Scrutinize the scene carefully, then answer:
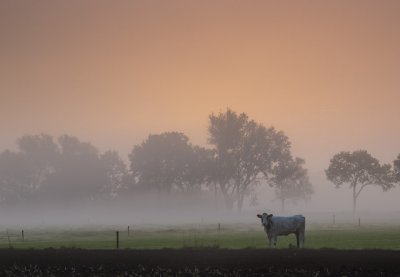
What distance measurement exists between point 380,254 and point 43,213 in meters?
153

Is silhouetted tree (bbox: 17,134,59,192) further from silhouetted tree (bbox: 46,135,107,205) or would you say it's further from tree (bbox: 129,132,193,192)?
tree (bbox: 129,132,193,192)

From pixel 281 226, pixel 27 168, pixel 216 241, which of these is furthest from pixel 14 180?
pixel 281 226

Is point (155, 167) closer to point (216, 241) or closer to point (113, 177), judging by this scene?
point (113, 177)

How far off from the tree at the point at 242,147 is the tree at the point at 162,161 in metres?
10.6

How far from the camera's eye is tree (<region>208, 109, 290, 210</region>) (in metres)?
170

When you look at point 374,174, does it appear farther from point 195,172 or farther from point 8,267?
point 8,267

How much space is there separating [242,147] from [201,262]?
134 metres

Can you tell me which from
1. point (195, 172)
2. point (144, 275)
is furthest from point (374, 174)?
point (144, 275)

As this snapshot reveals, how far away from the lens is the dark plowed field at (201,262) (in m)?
35.3

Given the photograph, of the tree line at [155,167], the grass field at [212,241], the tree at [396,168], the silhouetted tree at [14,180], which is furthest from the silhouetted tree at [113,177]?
the grass field at [212,241]

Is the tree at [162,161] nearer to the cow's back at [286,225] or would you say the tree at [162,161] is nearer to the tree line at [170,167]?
the tree line at [170,167]

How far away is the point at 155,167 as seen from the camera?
17488 cm

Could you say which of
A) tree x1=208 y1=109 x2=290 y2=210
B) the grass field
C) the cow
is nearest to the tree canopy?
tree x1=208 y1=109 x2=290 y2=210

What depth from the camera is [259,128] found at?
17312 centimetres
